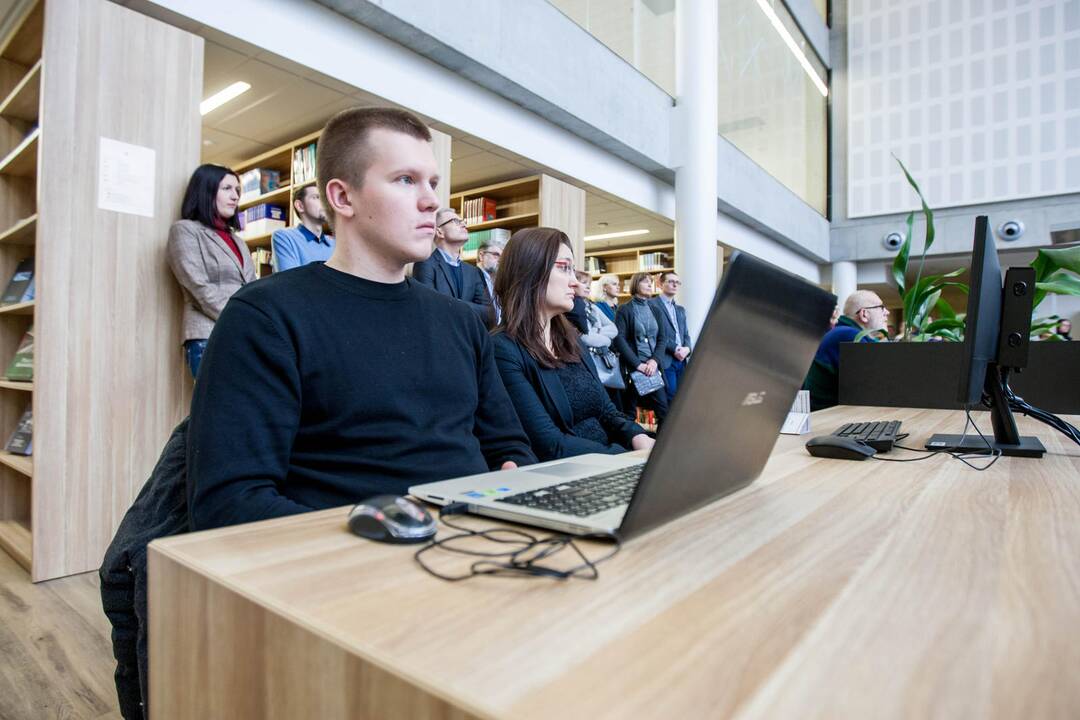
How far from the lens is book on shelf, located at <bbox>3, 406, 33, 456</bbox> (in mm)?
2393

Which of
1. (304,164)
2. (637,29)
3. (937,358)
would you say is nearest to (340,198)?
(937,358)

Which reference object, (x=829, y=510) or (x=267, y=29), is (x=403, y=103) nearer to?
(x=267, y=29)

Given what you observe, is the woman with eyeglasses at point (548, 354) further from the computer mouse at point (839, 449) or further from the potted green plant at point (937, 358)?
the potted green plant at point (937, 358)

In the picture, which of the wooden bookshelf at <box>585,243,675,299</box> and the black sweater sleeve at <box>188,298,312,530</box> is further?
the wooden bookshelf at <box>585,243,675,299</box>

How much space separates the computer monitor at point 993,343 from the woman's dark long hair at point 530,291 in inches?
35.9

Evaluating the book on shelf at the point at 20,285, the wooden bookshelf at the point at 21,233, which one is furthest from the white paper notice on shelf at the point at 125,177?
the book on shelf at the point at 20,285

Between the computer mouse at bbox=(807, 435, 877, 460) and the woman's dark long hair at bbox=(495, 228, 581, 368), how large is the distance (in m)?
0.77

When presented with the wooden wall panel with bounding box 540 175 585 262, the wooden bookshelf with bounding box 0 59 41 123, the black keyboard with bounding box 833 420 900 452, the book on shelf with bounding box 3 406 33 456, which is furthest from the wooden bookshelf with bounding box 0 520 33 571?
the wooden wall panel with bounding box 540 175 585 262

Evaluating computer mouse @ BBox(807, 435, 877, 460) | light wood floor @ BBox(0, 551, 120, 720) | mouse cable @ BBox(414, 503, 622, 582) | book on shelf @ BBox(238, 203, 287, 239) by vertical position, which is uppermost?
book on shelf @ BBox(238, 203, 287, 239)

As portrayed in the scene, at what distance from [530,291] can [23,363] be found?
2.08 metres

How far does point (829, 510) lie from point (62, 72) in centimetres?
264

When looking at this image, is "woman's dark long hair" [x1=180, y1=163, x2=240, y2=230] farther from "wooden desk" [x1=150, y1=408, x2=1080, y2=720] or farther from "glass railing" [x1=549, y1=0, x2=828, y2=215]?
"glass railing" [x1=549, y1=0, x2=828, y2=215]

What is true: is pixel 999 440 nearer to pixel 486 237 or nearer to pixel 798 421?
pixel 798 421

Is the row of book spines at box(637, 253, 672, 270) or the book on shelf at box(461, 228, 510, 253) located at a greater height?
the row of book spines at box(637, 253, 672, 270)
